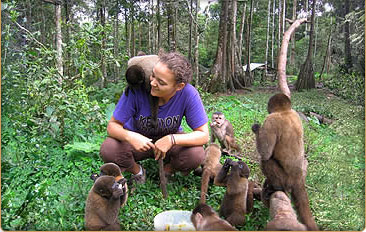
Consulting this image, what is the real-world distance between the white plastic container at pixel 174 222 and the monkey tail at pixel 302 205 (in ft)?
2.42

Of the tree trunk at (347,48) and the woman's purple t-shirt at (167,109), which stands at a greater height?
the tree trunk at (347,48)

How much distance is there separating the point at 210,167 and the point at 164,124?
56 cm

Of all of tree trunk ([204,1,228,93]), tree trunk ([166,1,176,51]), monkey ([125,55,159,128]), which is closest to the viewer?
monkey ([125,55,159,128])

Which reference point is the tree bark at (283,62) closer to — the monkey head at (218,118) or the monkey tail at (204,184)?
the monkey tail at (204,184)

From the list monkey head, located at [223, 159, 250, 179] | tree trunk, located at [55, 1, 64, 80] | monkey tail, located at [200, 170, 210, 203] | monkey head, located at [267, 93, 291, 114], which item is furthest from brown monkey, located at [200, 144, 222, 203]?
tree trunk, located at [55, 1, 64, 80]

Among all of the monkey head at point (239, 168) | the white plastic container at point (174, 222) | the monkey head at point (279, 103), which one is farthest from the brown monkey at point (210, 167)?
the monkey head at point (279, 103)

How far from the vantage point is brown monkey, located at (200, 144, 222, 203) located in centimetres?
255

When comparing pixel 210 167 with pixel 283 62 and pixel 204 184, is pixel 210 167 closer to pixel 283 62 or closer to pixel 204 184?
pixel 204 184

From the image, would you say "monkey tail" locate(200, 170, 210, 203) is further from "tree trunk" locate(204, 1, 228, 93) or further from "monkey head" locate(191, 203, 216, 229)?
"tree trunk" locate(204, 1, 228, 93)

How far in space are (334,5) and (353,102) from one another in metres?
0.69

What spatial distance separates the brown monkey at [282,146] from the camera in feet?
7.39

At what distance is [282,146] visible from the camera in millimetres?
2307

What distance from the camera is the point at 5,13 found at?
297cm

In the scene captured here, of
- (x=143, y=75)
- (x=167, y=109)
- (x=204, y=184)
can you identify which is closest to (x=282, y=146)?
(x=204, y=184)
